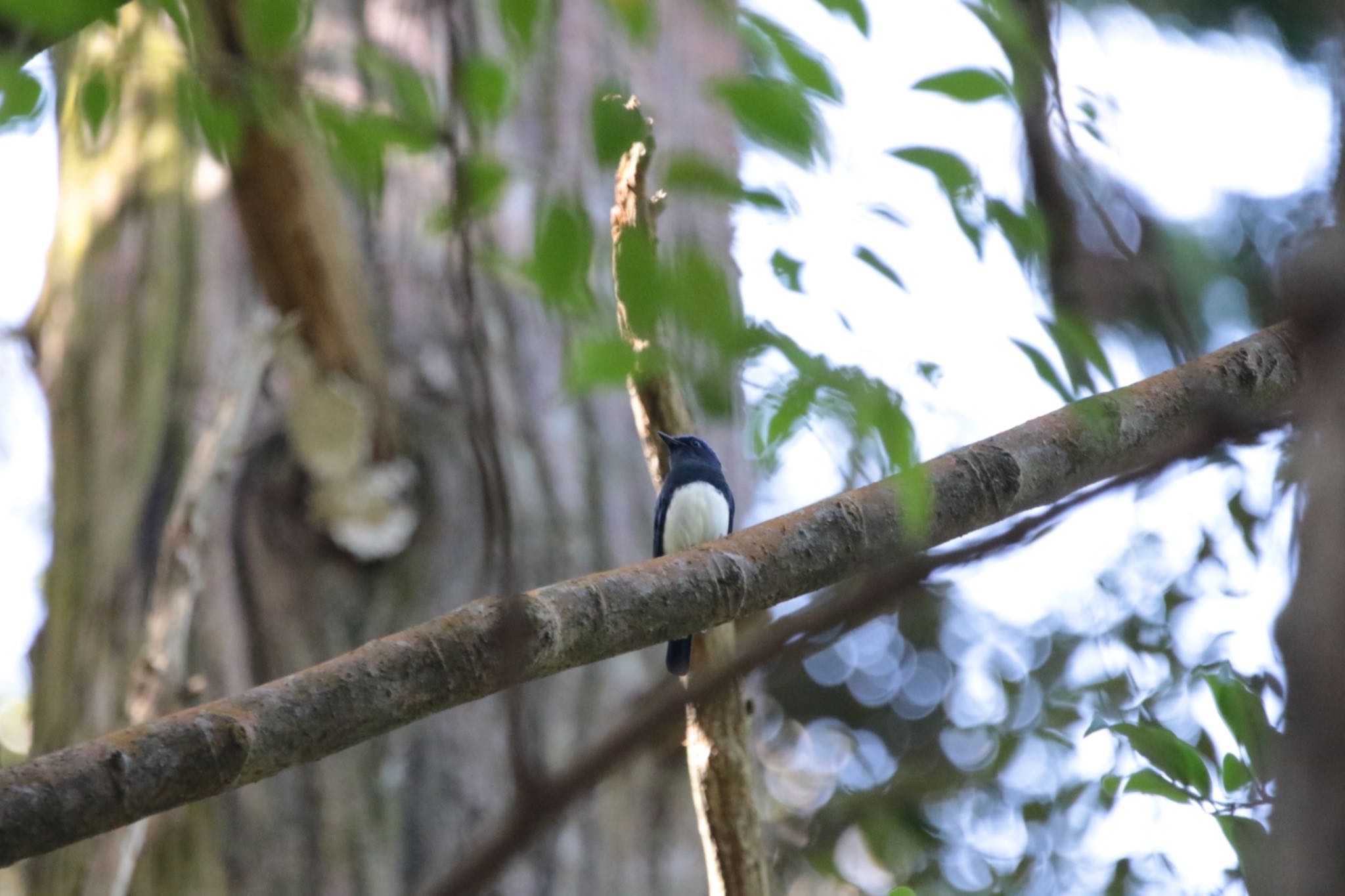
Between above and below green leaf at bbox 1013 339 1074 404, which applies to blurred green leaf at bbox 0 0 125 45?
above

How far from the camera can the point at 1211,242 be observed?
179cm

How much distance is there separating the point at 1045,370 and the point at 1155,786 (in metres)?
1.14

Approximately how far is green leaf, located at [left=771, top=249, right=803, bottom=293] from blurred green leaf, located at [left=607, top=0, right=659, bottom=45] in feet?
1.00

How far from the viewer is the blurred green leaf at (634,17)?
1288 mm

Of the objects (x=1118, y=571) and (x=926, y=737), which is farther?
(x=926, y=737)

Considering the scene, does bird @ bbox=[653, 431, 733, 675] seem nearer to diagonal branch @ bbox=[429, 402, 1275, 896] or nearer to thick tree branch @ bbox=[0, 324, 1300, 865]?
thick tree branch @ bbox=[0, 324, 1300, 865]

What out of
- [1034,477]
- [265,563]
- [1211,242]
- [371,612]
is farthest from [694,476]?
[1211,242]

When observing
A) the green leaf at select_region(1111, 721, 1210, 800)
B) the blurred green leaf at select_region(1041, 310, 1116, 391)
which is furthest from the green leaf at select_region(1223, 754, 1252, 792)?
the blurred green leaf at select_region(1041, 310, 1116, 391)

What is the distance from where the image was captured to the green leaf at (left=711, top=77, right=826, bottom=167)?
1.20m

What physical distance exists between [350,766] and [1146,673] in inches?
92.9

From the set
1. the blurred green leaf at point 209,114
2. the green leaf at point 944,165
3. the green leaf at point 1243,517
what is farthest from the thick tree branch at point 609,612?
the green leaf at point 1243,517

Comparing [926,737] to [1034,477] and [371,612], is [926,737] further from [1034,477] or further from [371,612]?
[1034,477]

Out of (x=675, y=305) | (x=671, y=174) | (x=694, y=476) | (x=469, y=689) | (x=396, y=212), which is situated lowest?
(x=469, y=689)

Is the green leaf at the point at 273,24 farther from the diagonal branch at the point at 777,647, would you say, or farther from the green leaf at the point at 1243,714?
the green leaf at the point at 1243,714
